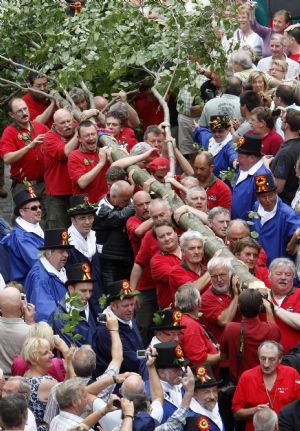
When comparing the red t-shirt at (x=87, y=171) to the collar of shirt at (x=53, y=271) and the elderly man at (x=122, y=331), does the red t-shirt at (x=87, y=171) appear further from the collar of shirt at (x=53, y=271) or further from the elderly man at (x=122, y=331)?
the elderly man at (x=122, y=331)

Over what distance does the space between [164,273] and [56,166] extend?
3.79m

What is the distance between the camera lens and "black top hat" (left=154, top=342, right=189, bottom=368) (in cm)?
1425

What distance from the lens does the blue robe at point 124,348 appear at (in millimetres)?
15211

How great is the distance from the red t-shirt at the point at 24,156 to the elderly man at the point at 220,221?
374 cm

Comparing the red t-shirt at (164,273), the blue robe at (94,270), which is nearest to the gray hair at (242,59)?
the blue robe at (94,270)

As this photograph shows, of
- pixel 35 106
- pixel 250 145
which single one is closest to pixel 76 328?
pixel 250 145

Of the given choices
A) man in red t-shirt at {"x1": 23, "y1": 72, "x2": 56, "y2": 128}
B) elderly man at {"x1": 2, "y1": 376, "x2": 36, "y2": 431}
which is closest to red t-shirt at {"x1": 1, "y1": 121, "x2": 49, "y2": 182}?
man in red t-shirt at {"x1": 23, "y1": 72, "x2": 56, "y2": 128}

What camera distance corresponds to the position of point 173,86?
2092cm

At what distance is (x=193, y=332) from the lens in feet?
49.8

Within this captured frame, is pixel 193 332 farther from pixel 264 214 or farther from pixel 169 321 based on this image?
pixel 264 214

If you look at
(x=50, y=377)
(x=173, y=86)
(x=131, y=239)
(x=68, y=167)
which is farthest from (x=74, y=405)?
(x=173, y=86)

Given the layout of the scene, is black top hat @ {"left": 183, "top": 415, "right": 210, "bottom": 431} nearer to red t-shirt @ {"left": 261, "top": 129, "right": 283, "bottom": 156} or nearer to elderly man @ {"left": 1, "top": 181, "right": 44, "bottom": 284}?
elderly man @ {"left": 1, "top": 181, "right": 44, "bottom": 284}

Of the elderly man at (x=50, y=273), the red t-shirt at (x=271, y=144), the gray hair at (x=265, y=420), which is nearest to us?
the gray hair at (x=265, y=420)

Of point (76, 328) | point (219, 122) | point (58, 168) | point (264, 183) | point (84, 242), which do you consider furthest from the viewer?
point (58, 168)
